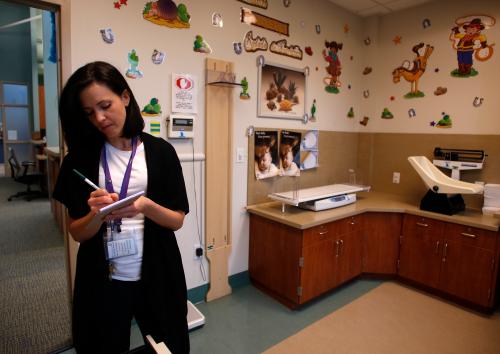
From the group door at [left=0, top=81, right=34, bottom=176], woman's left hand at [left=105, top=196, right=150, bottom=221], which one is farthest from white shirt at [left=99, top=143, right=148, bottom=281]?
door at [left=0, top=81, right=34, bottom=176]

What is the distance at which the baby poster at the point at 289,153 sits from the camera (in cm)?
304

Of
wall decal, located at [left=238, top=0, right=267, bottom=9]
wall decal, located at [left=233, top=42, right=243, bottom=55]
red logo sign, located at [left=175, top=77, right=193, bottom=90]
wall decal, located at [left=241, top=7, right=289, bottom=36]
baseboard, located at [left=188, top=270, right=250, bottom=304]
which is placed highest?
wall decal, located at [left=238, top=0, right=267, bottom=9]

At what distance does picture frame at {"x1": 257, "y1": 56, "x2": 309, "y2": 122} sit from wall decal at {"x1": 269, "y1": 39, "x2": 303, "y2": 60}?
12cm

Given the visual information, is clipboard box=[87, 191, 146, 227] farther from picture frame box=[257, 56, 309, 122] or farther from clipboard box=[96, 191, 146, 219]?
picture frame box=[257, 56, 309, 122]

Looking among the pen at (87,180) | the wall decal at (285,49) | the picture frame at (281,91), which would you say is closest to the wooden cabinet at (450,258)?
the picture frame at (281,91)

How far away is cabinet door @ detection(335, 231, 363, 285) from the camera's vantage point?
281cm

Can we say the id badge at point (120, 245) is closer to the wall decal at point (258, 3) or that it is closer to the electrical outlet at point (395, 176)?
the wall decal at point (258, 3)

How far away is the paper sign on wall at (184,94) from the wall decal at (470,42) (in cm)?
249

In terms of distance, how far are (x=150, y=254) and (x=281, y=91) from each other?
2.16 m

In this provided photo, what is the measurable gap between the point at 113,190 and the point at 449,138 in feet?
10.4

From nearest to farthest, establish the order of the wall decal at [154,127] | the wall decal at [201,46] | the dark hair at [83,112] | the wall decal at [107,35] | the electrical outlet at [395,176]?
the dark hair at [83,112] < the wall decal at [107,35] < the wall decal at [154,127] < the wall decal at [201,46] < the electrical outlet at [395,176]

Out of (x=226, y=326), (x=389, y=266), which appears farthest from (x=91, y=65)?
(x=389, y=266)

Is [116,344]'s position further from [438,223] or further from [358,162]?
[358,162]

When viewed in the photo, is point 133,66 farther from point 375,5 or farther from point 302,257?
→ point 375,5
